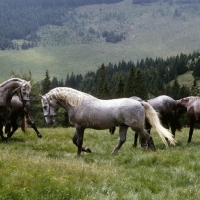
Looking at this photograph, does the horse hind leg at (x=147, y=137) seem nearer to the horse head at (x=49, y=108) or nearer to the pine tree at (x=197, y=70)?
the horse head at (x=49, y=108)

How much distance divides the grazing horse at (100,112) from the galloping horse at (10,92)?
240 cm

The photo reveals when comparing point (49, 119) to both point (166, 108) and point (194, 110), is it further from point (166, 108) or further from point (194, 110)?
point (194, 110)

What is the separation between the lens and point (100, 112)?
14.0m

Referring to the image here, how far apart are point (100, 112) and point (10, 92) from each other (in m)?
5.59

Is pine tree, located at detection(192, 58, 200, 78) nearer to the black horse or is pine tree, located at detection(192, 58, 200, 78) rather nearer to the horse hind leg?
the black horse

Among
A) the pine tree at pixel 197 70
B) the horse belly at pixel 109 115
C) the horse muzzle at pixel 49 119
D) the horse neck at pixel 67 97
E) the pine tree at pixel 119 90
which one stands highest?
the horse neck at pixel 67 97

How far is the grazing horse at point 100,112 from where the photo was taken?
1377 cm

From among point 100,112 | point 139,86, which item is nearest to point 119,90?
point 139,86

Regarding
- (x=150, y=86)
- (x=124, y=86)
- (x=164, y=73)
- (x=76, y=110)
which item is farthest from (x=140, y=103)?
(x=164, y=73)

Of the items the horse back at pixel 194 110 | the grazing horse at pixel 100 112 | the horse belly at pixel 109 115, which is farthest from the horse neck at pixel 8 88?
the horse back at pixel 194 110

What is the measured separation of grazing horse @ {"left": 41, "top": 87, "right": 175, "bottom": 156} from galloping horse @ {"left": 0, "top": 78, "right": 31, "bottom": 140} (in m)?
2.40

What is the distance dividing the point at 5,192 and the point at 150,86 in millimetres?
147952

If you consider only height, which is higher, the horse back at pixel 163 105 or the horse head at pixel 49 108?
the horse head at pixel 49 108

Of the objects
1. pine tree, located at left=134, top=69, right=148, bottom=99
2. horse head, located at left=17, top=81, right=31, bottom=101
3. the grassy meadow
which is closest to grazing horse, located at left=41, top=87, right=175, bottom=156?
the grassy meadow
